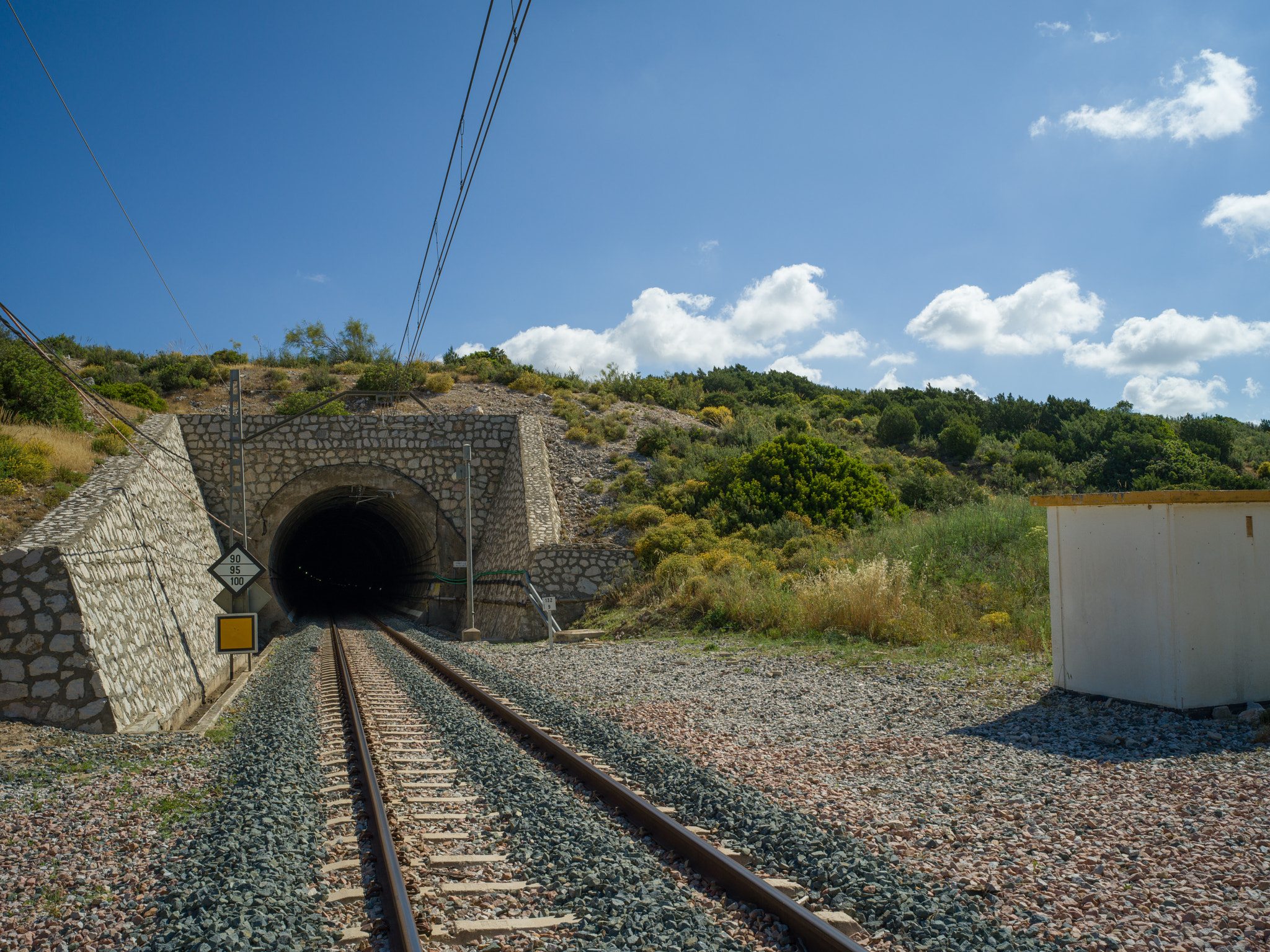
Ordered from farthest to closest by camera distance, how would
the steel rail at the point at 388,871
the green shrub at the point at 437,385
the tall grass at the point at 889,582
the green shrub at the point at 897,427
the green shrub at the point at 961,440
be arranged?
1. the green shrub at the point at 897,427
2. the green shrub at the point at 437,385
3. the green shrub at the point at 961,440
4. the tall grass at the point at 889,582
5. the steel rail at the point at 388,871

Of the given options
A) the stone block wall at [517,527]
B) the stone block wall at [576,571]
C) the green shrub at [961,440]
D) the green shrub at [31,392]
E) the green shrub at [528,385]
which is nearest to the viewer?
the green shrub at [31,392]

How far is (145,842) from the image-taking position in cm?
529

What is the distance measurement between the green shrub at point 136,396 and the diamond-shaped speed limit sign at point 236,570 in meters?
13.9

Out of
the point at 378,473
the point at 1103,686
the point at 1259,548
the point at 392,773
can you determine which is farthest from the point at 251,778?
the point at 378,473

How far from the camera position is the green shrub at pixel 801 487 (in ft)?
69.4

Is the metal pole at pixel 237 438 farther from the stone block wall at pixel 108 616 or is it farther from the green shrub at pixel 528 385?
the green shrub at pixel 528 385

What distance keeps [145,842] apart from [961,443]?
3249 cm

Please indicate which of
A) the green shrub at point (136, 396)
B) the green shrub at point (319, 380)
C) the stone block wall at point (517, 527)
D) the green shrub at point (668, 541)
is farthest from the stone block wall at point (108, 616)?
the green shrub at point (319, 380)

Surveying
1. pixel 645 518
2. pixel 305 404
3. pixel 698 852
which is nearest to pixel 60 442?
pixel 645 518

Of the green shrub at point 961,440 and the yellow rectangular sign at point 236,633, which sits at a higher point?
the green shrub at point 961,440

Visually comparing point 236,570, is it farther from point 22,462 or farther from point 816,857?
point 816,857

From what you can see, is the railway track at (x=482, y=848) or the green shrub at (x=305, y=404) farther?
the green shrub at (x=305, y=404)

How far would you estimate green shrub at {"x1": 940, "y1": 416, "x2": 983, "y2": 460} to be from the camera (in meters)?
32.6

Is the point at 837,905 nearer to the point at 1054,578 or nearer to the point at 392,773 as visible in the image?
the point at 392,773
